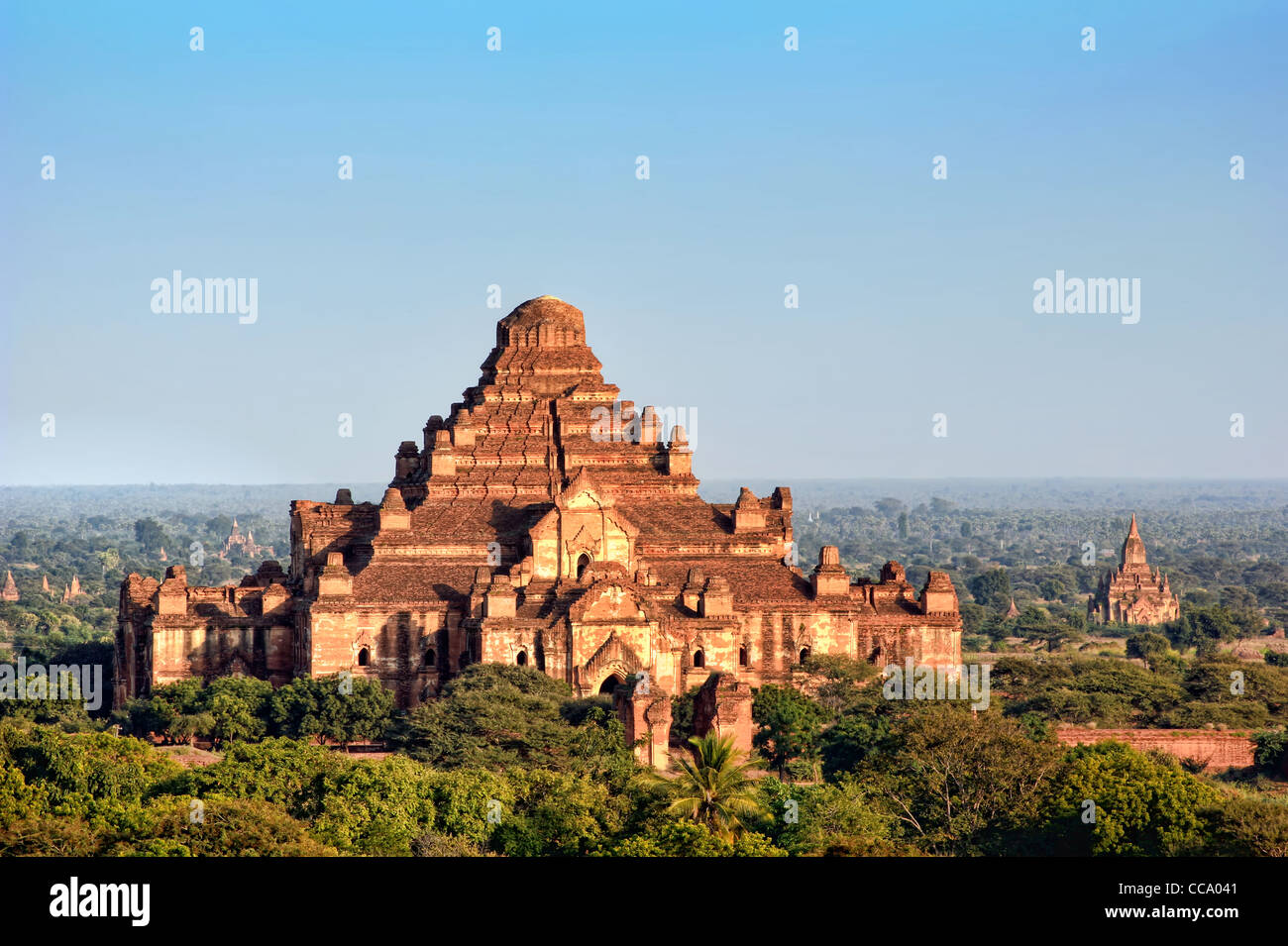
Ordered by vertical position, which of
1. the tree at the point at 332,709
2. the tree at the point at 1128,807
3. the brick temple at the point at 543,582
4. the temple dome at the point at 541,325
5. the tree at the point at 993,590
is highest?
the temple dome at the point at 541,325

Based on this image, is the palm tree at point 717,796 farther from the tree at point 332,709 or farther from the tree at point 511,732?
the tree at point 332,709

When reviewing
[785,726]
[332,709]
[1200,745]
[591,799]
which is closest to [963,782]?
[591,799]

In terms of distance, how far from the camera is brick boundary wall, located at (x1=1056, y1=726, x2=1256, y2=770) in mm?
77562

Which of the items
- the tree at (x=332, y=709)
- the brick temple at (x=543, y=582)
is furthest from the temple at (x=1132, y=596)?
the tree at (x=332, y=709)

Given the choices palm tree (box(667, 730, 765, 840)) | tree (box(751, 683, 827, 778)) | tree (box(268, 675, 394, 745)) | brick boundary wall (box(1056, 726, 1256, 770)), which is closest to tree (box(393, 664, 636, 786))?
tree (box(268, 675, 394, 745))

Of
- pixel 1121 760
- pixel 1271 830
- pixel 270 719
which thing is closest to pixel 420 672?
pixel 270 719

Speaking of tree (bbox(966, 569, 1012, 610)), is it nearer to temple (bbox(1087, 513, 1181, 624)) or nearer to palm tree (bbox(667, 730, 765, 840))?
temple (bbox(1087, 513, 1181, 624))

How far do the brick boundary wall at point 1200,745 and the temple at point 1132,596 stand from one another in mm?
85092

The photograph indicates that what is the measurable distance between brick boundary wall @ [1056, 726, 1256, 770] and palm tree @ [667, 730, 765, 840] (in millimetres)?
21696

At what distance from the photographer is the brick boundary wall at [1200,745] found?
7756cm

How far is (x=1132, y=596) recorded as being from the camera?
166m

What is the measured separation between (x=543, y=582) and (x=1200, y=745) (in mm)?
21766
